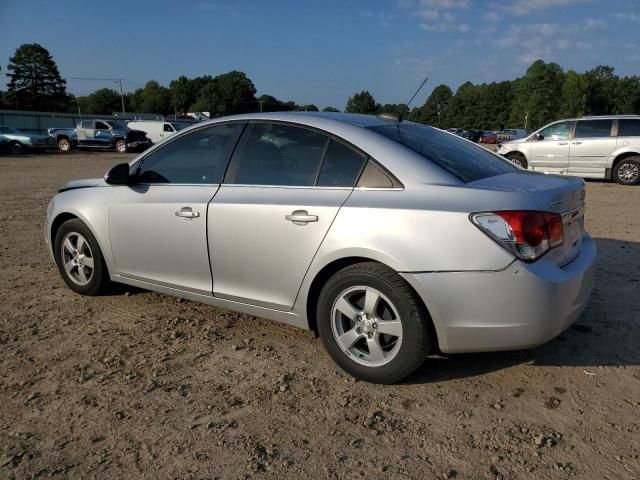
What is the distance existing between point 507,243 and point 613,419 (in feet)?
3.50

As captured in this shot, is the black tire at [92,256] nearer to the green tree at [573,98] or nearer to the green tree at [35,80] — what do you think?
the green tree at [573,98]

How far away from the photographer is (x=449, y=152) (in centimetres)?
340

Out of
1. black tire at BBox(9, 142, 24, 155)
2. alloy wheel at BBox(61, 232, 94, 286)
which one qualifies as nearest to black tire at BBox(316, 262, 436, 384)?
alloy wheel at BBox(61, 232, 94, 286)

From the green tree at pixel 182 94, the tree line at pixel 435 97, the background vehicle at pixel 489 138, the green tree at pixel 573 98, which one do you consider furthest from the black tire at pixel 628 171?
the green tree at pixel 182 94

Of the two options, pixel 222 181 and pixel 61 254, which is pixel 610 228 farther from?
pixel 61 254

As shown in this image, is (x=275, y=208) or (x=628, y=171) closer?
(x=275, y=208)

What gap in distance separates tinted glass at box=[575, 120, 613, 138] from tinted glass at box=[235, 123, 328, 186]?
12.1 m

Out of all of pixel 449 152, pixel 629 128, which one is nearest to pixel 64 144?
pixel 629 128

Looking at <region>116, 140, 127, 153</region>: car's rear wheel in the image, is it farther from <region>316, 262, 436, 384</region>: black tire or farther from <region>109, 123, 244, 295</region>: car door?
<region>316, 262, 436, 384</region>: black tire

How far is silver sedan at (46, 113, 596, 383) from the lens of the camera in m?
2.74

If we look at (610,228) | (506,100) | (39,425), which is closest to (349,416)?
(39,425)

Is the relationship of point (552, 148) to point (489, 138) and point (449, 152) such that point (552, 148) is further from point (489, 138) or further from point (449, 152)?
point (489, 138)

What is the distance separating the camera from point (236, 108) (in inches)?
4254

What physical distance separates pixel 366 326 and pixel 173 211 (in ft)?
5.41
